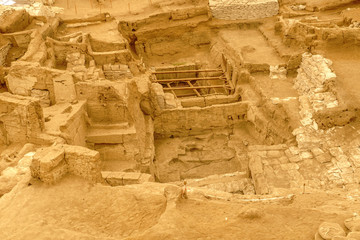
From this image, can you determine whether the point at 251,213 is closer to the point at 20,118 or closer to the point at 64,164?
the point at 64,164

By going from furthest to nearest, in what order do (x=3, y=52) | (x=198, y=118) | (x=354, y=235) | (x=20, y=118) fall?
1. (x=3, y=52)
2. (x=198, y=118)
3. (x=20, y=118)
4. (x=354, y=235)

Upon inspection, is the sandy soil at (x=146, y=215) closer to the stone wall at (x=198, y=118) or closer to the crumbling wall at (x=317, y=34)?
the stone wall at (x=198, y=118)

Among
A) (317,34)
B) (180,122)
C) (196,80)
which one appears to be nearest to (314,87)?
(317,34)

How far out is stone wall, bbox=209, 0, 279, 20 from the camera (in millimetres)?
15102

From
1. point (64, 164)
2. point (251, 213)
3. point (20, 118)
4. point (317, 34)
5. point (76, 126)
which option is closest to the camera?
point (251, 213)

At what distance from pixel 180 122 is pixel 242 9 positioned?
6.83 meters

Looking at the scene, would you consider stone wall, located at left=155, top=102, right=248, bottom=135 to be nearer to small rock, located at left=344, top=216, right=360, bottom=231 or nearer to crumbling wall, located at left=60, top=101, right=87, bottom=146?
crumbling wall, located at left=60, top=101, right=87, bottom=146

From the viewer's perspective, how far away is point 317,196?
592 cm

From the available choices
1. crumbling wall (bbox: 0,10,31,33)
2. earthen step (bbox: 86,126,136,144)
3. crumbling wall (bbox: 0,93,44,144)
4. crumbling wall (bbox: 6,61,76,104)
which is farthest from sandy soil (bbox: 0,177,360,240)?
crumbling wall (bbox: 0,10,31,33)

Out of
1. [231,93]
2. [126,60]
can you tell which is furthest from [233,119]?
[126,60]

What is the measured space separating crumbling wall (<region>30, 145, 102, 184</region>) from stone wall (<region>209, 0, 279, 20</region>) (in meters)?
10.9

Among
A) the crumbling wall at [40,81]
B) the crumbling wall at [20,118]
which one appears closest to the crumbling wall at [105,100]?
the crumbling wall at [40,81]

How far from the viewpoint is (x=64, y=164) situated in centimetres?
582

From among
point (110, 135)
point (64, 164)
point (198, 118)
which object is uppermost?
point (64, 164)
